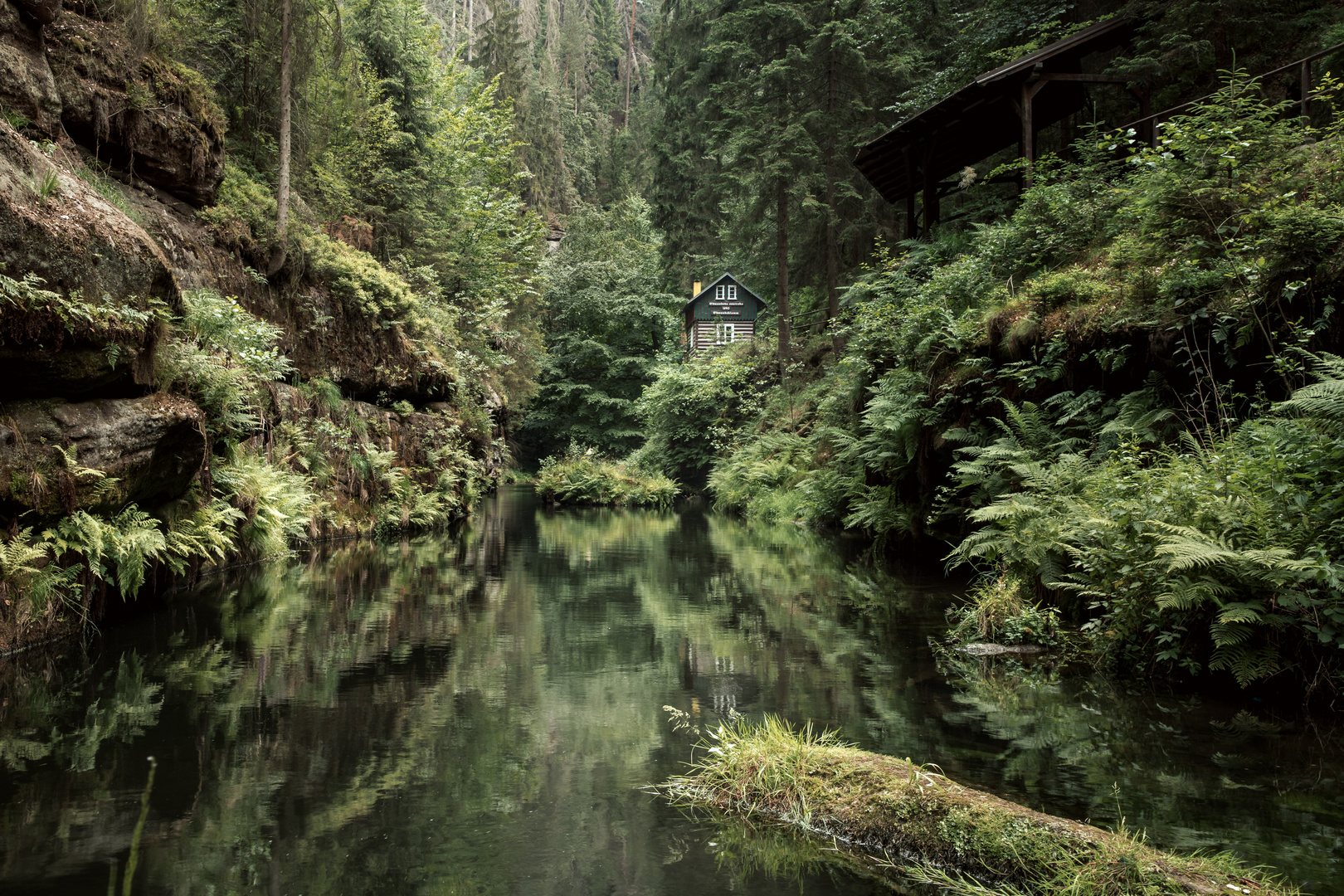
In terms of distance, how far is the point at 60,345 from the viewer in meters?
7.21

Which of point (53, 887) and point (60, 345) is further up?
point (60, 345)

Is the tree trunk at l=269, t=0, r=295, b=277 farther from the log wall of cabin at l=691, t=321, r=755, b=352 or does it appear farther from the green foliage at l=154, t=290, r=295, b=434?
the log wall of cabin at l=691, t=321, r=755, b=352

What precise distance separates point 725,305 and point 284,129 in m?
31.6

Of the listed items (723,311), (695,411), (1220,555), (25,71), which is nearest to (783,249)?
(695,411)

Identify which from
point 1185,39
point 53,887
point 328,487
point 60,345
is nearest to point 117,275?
point 60,345

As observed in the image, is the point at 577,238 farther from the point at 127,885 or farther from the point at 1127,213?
the point at 127,885

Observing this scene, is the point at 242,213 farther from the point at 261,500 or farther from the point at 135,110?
the point at 261,500

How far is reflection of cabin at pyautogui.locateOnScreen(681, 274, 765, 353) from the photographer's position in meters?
45.9

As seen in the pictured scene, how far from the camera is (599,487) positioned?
103 ft

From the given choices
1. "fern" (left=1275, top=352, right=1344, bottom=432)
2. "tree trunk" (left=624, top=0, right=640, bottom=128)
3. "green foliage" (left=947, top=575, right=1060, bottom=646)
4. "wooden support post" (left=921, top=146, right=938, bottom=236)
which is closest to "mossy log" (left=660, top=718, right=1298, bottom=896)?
"fern" (left=1275, top=352, right=1344, bottom=432)

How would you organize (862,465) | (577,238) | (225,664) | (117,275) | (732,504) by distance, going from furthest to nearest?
(577,238)
(732,504)
(862,465)
(117,275)
(225,664)

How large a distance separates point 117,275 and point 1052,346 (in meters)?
9.96

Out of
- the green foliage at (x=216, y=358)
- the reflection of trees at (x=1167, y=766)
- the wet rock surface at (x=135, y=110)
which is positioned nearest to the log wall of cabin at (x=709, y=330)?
the wet rock surface at (x=135, y=110)

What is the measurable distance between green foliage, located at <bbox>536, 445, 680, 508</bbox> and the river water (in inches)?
845
